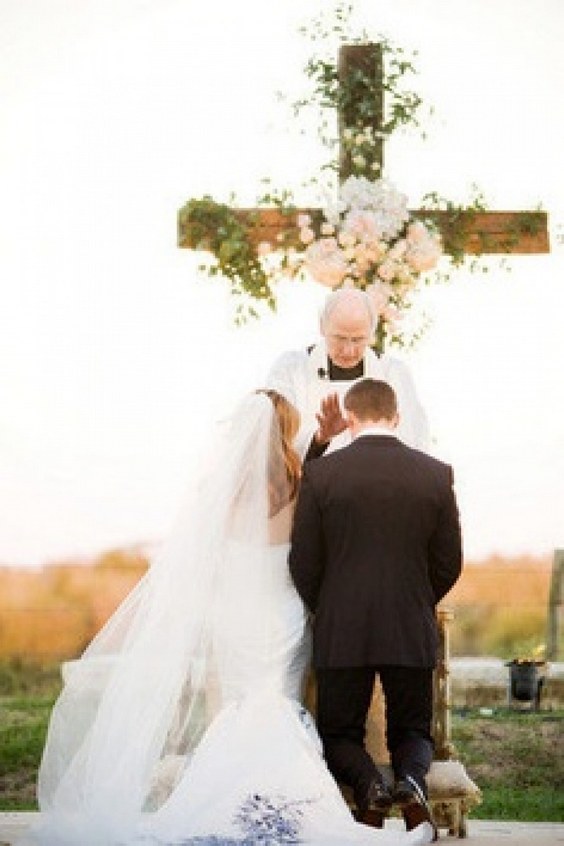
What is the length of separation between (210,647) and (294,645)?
0.91ft

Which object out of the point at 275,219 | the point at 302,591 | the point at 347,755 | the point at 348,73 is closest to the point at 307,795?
the point at 347,755

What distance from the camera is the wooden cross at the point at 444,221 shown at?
7336 mm

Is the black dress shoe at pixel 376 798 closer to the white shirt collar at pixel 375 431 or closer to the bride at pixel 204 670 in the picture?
the bride at pixel 204 670

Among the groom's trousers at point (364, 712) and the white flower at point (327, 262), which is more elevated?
the white flower at point (327, 262)

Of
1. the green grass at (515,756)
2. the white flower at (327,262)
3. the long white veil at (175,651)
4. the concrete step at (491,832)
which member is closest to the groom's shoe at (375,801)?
the long white veil at (175,651)

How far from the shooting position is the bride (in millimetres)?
5512

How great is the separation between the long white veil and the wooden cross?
64.2 inches

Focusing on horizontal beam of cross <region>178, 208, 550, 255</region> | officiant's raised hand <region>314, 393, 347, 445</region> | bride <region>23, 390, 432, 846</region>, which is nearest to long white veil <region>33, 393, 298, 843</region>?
bride <region>23, 390, 432, 846</region>

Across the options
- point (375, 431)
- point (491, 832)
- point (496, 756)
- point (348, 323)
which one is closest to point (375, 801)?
point (375, 431)

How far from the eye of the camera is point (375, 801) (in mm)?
5266

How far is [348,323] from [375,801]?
5.37 ft

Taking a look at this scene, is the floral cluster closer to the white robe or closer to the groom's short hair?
the white robe

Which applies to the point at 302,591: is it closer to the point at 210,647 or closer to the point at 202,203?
the point at 210,647

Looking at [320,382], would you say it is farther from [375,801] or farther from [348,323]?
[375,801]
